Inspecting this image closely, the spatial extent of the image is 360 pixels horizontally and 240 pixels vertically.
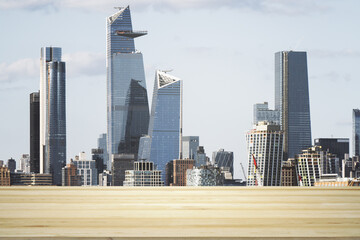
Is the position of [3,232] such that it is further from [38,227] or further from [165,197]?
[165,197]

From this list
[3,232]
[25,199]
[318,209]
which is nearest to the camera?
[3,232]

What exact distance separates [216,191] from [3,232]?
17.5 ft

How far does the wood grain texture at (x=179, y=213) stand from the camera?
7578mm

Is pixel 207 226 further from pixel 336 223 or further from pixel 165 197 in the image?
pixel 165 197

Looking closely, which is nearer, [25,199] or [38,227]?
A: [38,227]

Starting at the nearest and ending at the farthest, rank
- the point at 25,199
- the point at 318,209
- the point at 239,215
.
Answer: the point at 239,215 < the point at 318,209 < the point at 25,199

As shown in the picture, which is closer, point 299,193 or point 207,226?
point 207,226

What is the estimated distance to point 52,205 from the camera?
1009cm

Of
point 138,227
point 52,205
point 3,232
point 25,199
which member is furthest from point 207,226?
point 25,199

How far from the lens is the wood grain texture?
24.9ft

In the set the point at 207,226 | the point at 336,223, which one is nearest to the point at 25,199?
the point at 207,226

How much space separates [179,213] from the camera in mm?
9062

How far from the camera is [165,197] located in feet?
37.0

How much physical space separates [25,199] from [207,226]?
402 centimetres
